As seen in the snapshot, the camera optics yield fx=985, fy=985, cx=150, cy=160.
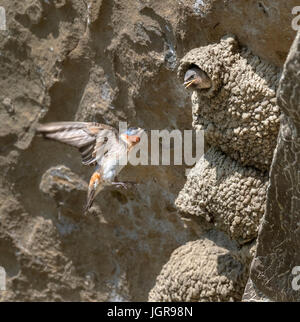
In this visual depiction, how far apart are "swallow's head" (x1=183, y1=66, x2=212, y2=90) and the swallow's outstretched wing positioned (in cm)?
37

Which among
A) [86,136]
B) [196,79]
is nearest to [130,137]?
[86,136]

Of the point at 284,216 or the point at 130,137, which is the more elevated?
the point at 130,137

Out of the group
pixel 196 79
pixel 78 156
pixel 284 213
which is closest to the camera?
pixel 284 213

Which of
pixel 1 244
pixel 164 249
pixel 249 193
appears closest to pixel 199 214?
pixel 249 193

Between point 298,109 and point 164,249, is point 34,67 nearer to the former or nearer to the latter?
point 164,249

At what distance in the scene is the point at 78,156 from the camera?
17.2 feet

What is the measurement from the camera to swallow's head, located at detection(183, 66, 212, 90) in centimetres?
402

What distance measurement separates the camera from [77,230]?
5.37 meters

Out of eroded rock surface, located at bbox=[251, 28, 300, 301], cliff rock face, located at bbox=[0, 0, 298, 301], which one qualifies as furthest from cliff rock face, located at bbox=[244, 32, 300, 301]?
cliff rock face, located at bbox=[0, 0, 298, 301]

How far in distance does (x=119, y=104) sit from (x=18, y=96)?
71cm

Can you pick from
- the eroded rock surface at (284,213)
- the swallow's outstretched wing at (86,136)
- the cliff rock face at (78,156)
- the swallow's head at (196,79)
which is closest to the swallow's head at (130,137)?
the swallow's outstretched wing at (86,136)

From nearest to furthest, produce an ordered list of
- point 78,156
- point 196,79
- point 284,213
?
point 284,213, point 196,79, point 78,156

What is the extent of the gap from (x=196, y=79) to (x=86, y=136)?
52 cm

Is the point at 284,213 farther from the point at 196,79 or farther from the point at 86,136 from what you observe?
the point at 86,136
